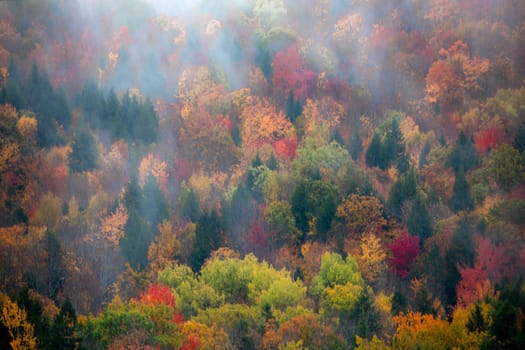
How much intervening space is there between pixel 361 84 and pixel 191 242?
57590mm

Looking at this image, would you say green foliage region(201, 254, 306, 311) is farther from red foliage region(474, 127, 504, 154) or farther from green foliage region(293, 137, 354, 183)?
red foliage region(474, 127, 504, 154)

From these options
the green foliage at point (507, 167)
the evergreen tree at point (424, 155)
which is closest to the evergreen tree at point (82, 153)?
the evergreen tree at point (424, 155)

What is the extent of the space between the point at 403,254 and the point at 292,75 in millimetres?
61404

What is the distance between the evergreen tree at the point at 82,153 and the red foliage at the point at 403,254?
4725cm

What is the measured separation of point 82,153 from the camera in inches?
3944

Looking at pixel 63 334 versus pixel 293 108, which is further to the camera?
pixel 293 108

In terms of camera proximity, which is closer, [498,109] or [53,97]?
[498,109]

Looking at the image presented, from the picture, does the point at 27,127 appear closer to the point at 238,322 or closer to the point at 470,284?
the point at 238,322

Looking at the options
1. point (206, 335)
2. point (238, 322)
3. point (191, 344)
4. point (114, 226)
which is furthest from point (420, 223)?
point (114, 226)

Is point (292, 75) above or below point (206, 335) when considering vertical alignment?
above

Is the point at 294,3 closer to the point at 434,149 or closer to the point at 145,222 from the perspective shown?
the point at 434,149

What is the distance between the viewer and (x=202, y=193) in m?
89.2

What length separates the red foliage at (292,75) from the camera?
395ft

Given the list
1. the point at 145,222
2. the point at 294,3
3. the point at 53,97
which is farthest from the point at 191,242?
the point at 294,3
